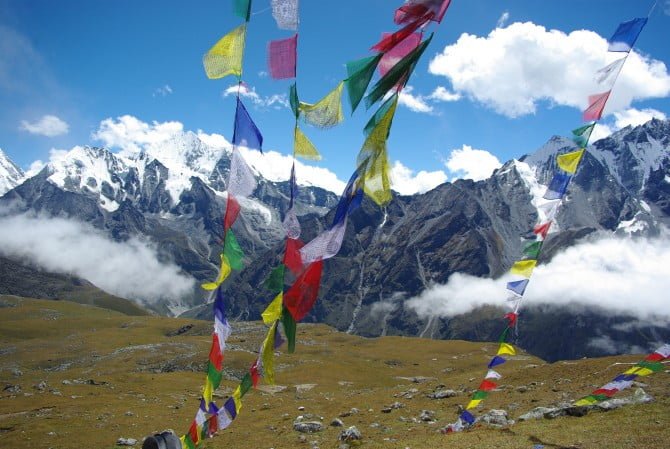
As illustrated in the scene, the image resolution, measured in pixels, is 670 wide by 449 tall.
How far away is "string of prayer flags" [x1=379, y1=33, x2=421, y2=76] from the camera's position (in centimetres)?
1019

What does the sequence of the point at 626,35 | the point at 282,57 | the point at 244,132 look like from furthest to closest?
the point at 626,35 < the point at 244,132 < the point at 282,57

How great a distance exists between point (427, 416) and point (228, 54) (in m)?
25.6

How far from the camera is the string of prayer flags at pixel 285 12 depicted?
31.8 feet

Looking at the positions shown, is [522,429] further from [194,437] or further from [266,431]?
[266,431]

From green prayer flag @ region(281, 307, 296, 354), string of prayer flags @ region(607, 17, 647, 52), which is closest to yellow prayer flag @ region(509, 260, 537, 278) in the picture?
string of prayer flags @ region(607, 17, 647, 52)

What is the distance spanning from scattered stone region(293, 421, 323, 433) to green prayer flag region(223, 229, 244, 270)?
2154 centimetres

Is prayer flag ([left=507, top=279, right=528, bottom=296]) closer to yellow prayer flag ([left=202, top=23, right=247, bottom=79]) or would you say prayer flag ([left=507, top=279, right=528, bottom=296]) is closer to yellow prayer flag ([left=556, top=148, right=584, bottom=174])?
yellow prayer flag ([left=556, top=148, right=584, bottom=174])

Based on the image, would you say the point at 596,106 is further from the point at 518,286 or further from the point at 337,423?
the point at 337,423

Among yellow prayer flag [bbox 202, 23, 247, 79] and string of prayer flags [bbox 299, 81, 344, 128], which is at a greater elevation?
yellow prayer flag [bbox 202, 23, 247, 79]

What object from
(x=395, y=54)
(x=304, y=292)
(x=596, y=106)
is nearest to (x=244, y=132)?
Answer: (x=395, y=54)

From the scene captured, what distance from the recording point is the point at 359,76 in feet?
33.4

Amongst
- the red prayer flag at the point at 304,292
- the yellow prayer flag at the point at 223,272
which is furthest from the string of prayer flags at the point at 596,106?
the yellow prayer flag at the point at 223,272

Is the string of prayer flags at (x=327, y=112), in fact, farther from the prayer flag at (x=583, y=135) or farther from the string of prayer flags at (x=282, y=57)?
the prayer flag at (x=583, y=135)

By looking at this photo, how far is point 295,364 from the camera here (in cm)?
9044
